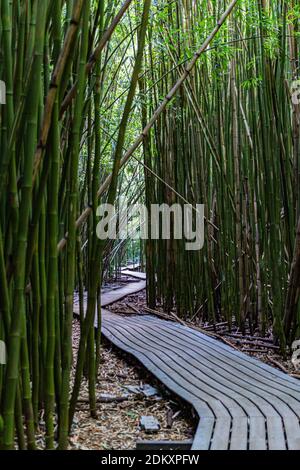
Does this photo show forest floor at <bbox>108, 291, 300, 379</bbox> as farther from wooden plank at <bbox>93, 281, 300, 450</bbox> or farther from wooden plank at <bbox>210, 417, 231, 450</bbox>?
wooden plank at <bbox>210, 417, 231, 450</bbox>

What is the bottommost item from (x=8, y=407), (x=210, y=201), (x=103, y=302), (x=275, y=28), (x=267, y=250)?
(x=103, y=302)

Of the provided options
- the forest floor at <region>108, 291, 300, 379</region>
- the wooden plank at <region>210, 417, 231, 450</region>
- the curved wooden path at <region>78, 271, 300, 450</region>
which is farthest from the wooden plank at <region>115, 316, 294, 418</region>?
the forest floor at <region>108, 291, 300, 379</region>

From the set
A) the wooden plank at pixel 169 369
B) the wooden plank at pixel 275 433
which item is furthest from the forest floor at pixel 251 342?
the wooden plank at pixel 275 433

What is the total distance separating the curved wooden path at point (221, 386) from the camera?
4.97ft

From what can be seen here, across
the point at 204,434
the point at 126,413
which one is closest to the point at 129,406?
the point at 126,413

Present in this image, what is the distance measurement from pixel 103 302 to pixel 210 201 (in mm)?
1581

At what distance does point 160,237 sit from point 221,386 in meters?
2.26

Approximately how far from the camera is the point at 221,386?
2061 mm
